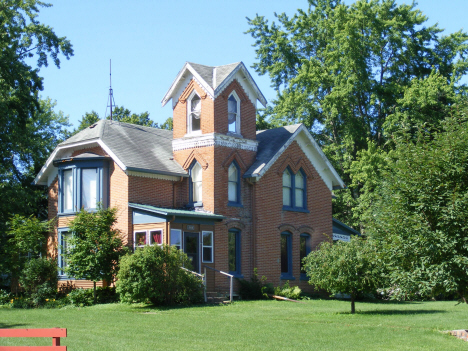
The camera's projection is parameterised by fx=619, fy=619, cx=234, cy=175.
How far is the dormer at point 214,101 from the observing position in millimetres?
27656

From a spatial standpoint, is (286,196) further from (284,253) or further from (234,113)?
(234,113)

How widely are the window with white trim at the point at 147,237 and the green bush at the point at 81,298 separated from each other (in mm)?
2696

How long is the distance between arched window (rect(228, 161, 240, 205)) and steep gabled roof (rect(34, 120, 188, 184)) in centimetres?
205

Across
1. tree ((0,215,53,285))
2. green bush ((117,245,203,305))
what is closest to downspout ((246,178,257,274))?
green bush ((117,245,203,305))

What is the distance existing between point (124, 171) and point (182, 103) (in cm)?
485

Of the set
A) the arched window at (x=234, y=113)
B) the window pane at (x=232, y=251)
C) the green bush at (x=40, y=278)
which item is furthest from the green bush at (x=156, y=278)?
the arched window at (x=234, y=113)

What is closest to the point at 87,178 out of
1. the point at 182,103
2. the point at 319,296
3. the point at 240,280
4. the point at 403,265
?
the point at 182,103

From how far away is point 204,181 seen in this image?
27469mm

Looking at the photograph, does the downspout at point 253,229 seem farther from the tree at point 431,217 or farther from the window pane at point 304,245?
the tree at point 431,217

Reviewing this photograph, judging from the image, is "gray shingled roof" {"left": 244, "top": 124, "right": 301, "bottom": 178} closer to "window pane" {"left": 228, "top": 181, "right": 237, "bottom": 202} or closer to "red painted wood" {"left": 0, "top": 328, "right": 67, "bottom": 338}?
"window pane" {"left": 228, "top": 181, "right": 237, "bottom": 202}

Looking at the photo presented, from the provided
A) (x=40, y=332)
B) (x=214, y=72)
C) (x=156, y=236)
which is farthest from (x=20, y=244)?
(x=40, y=332)

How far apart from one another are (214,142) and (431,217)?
14409 mm

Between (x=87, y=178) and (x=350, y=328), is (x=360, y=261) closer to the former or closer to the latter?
(x=350, y=328)

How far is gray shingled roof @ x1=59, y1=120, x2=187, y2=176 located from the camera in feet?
87.2
